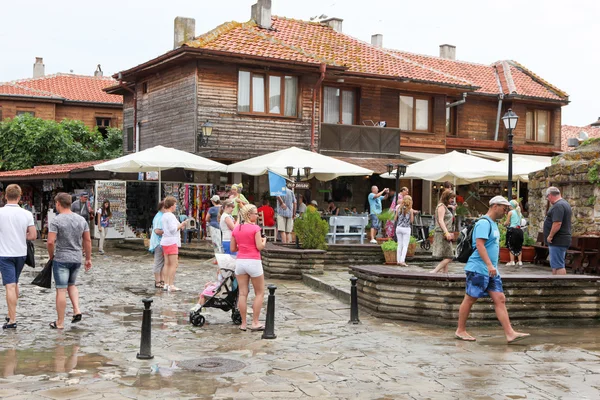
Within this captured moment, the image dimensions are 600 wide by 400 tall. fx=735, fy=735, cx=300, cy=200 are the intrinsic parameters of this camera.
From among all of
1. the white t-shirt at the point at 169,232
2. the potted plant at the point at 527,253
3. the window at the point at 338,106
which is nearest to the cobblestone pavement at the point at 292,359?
the white t-shirt at the point at 169,232

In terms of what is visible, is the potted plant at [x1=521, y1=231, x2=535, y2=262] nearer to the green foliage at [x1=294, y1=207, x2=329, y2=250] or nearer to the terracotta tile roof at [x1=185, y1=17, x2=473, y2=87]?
the green foliage at [x1=294, y1=207, x2=329, y2=250]

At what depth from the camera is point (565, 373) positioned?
7.29m

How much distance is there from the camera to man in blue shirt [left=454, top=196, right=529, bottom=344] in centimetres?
866

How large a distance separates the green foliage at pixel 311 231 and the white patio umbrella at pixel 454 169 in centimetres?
623

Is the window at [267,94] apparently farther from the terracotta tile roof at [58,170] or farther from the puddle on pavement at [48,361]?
the puddle on pavement at [48,361]

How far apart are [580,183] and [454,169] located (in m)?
5.09

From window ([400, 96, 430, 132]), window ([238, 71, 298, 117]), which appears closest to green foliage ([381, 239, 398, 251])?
window ([238, 71, 298, 117])

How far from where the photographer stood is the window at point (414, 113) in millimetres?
28589

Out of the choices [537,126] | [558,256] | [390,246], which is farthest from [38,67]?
[558,256]

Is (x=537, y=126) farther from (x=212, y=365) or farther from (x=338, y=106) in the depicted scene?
(x=212, y=365)

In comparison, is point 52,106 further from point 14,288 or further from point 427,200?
point 14,288

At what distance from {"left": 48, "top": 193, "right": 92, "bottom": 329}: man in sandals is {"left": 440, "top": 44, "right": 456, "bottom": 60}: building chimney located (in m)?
32.7

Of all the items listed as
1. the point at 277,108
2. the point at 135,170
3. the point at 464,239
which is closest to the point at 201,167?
the point at 135,170

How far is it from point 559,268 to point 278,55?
A: 48.1ft
